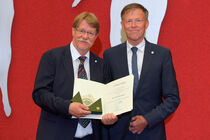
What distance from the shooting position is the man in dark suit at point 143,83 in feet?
5.46

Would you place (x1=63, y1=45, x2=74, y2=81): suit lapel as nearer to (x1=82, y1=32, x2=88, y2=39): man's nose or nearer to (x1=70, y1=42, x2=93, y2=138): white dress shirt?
(x1=70, y1=42, x2=93, y2=138): white dress shirt

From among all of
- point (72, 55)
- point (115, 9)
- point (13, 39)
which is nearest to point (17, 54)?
point (13, 39)

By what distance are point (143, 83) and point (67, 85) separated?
1.69 ft

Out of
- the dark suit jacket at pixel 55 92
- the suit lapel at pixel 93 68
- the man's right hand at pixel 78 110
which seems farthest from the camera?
the suit lapel at pixel 93 68

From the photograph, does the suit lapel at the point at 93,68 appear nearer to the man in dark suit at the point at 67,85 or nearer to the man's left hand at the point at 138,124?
the man in dark suit at the point at 67,85

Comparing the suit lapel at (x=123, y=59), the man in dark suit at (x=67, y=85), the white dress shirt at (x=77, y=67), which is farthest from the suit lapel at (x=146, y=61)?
the white dress shirt at (x=77, y=67)

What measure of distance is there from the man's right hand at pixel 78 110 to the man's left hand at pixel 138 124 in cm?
34

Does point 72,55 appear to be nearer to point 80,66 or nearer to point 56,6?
point 80,66

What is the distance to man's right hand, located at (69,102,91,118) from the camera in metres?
1.49

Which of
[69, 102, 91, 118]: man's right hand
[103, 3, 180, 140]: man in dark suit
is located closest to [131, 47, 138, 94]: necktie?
[103, 3, 180, 140]: man in dark suit

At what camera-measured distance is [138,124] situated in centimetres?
163

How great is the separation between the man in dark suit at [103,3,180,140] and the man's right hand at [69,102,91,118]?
0.33m

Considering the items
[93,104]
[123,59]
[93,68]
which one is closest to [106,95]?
[93,104]

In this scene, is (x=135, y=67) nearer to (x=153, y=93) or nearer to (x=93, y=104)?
(x=153, y=93)
